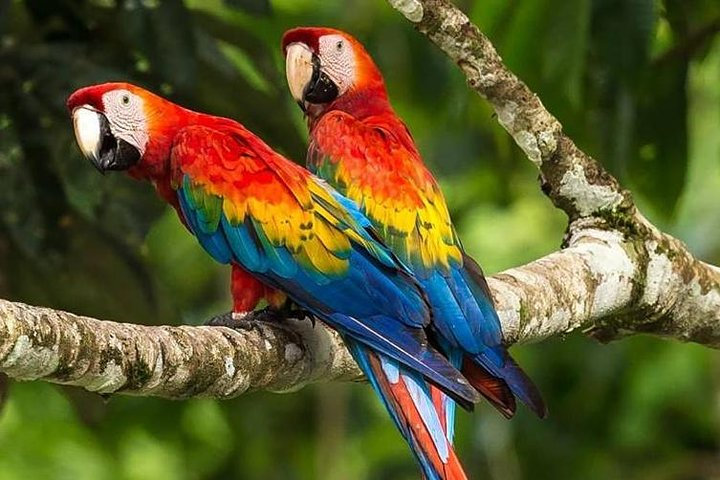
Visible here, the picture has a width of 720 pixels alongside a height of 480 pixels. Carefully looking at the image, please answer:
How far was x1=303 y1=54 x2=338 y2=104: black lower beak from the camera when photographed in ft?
9.62

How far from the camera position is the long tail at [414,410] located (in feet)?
7.27

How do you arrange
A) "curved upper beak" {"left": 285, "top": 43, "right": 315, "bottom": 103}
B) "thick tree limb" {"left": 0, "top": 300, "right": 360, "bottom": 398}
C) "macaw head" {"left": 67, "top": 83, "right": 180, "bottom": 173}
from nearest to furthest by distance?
"thick tree limb" {"left": 0, "top": 300, "right": 360, "bottom": 398}
"macaw head" {"left": 67, "top": 83, "right": 180, "bottom": 173}
"curved upper beak" {"left": 285, "top": 43, "right": 315, "bottom": 103}

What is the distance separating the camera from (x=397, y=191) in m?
2.64

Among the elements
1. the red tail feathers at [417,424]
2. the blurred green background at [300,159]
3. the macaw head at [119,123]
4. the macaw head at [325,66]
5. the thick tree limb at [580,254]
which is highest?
the thick tree limb at [580,254]

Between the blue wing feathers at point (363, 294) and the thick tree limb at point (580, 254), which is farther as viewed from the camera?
the thick tree limb at point (580, 254)

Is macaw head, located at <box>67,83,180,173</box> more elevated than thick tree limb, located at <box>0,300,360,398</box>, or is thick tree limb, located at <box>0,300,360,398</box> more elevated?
thick tree limb, located at <box>0,300,360,398</box>

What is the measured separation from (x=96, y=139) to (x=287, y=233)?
43 centimetres

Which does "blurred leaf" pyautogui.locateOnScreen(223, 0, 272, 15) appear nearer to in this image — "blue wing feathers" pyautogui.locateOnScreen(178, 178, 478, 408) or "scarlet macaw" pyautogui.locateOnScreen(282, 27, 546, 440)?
"scarlet macaw" pyautogui.locateOnScreen(282, 27, 546, 440)

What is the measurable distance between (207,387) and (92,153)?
73 centimetres

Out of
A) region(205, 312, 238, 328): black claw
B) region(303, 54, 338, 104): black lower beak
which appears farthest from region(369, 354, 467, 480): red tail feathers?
region(303, 54, 338, 104): black lower beak

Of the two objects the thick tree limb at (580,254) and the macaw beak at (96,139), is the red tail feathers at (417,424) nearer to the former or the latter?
the thick tree limb at (580,254)

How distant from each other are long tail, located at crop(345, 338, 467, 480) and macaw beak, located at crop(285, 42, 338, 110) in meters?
0.74

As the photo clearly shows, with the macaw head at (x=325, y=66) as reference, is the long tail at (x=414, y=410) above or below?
below

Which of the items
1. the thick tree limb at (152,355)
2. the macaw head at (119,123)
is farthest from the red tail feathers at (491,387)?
the macaw head at (119,123)
